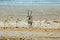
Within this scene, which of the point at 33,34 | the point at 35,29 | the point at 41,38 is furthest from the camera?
the point at 35,29

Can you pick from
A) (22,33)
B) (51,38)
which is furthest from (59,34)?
(22,33)

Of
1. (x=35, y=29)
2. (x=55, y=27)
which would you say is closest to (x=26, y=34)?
(x=35, y=29)

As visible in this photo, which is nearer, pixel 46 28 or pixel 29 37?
pixel 29 37

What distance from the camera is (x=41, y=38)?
34.7ft

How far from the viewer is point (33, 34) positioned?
445 inches

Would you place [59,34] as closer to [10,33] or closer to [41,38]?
[41,38]

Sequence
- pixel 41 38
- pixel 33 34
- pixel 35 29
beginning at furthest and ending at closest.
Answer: pixel 35 29
pixel 33 34
pixel 41 38

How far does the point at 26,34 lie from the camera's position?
11.2 metres

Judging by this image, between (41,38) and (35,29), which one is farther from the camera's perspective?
(35,29)

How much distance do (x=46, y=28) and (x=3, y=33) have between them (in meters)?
2.23

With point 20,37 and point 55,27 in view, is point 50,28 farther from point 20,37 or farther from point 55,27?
point 20,37

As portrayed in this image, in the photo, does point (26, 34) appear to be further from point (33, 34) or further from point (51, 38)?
point (51, 38)

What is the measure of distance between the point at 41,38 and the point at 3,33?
1.91 meters

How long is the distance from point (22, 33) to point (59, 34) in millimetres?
1679
